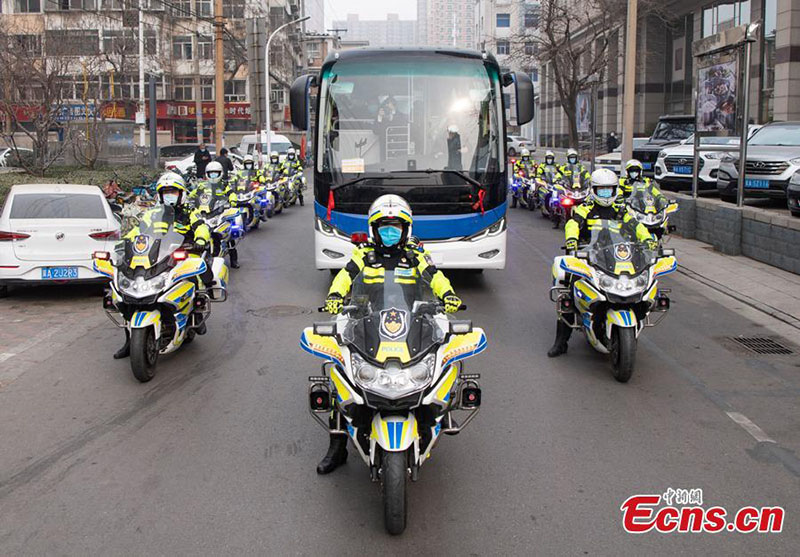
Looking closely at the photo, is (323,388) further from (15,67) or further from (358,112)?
(15,67)

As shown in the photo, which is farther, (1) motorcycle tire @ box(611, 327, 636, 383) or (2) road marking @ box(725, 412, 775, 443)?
(1) motorcycle tire @ box(611, 327, 636, 383)

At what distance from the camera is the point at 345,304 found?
5.61m

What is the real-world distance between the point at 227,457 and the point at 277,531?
1305 mm

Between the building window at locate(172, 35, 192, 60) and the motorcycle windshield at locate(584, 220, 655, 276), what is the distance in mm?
63345

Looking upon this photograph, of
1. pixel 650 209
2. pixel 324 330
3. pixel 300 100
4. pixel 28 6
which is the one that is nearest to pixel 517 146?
pixel 28 6

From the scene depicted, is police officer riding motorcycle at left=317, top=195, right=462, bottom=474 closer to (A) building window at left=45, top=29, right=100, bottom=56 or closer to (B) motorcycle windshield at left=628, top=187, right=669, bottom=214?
(B) motorcycle windshield at left=628, top=187, right=669, bottom=214

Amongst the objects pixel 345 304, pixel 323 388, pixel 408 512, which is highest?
pixel 345 304

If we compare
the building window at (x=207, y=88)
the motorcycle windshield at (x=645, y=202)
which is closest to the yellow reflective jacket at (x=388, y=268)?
the motorcycle windshield at (x=645, y=202)

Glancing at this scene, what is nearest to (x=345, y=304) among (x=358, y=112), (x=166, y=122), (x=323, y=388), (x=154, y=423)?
(x=323, y=388)

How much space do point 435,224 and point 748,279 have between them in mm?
5087

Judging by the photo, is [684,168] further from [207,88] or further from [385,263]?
[207,88]

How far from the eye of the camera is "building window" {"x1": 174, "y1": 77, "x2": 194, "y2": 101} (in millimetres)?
69438

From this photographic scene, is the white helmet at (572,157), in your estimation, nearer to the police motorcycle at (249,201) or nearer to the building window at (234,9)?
the police motorcycle at (249,201)

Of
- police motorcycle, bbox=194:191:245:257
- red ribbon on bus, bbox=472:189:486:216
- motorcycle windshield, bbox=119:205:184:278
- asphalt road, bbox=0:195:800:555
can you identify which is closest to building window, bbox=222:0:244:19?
police motorcycle, bbox=194:191:245:257
